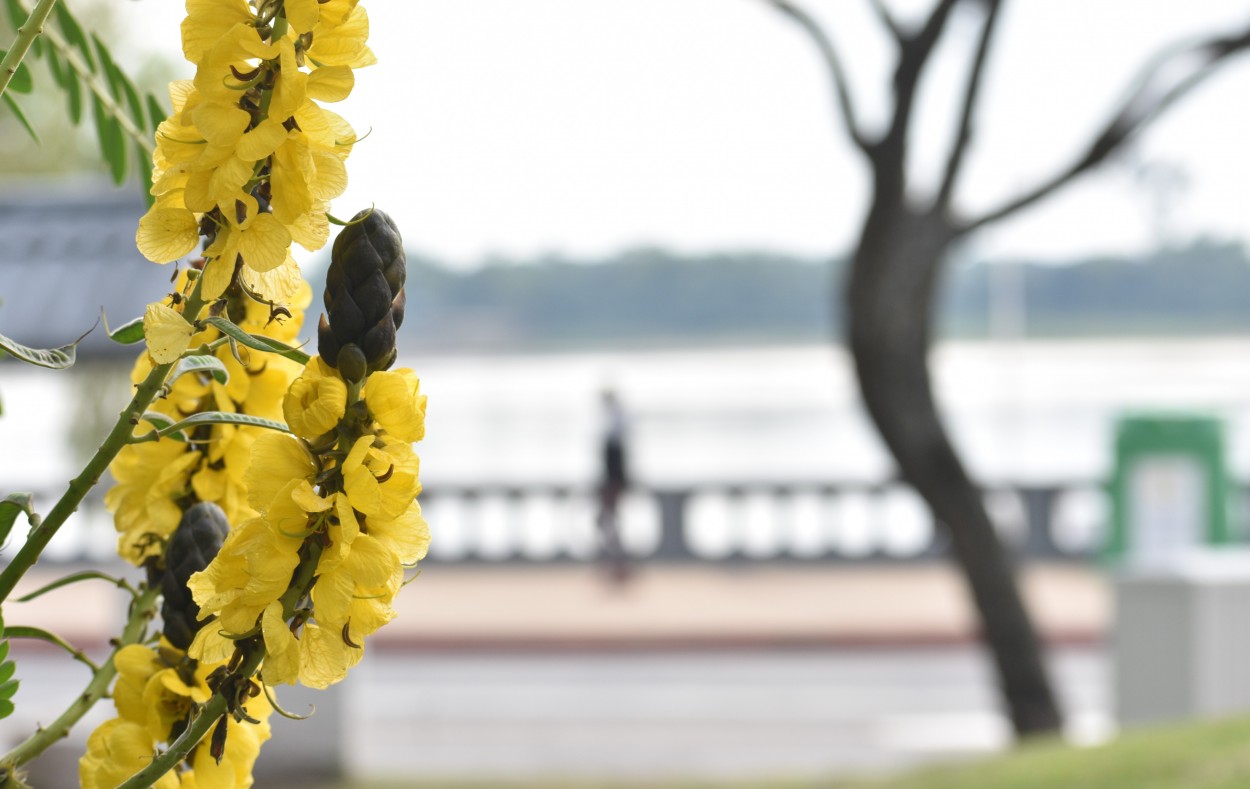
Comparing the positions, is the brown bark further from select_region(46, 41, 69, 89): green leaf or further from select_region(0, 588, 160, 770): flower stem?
select_region(0, 588, 160, 770): flower stem

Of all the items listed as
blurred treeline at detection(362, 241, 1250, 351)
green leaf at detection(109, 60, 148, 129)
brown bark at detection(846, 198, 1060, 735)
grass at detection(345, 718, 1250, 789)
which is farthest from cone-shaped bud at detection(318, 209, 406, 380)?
blurred treeline at detection(362, 241, 1250, 351)

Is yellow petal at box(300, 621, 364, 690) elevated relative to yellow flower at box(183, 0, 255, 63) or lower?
lower

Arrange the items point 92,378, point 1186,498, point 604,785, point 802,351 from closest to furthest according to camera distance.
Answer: point 604,785, point 1186,498, point 92,378, point 802,351

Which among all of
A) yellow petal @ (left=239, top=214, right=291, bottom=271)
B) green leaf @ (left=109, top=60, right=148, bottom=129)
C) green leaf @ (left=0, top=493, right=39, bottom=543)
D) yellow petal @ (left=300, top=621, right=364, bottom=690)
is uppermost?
green leaf @ (left=109, top=60, right=148, bottom=129)

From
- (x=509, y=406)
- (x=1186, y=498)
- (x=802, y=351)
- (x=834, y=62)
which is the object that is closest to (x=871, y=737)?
(x=1186, y=498)

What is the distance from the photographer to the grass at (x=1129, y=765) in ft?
12.9

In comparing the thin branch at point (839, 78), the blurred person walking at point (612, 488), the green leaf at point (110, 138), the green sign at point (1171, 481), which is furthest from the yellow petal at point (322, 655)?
the blurred person walking at point (612, 488)

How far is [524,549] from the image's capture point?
12.4 meters

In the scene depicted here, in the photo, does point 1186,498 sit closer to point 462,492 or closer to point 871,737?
point 871,737

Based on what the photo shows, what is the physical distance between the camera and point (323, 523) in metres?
0.63

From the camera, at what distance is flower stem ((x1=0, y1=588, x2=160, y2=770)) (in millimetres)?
809

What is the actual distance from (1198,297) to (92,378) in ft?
263

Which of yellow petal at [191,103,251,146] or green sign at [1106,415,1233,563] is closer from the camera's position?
yellow petal at [191,103,251,146]

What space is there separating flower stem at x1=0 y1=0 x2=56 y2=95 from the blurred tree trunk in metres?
4.95
